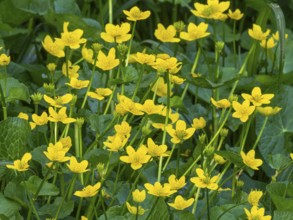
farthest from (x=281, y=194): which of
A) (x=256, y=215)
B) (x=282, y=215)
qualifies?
(x=256, y=215)

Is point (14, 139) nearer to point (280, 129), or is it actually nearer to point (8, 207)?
point (8, 207)

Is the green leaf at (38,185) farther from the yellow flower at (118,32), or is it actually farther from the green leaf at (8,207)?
the yellow flower at (118,32)

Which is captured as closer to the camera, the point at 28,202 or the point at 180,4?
the point at 28,202

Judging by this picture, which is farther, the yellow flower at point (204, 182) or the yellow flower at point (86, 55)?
the yellow flower at point (86, 55)

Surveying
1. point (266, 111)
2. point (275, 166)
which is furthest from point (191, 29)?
point (275, 166)

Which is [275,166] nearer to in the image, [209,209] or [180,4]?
[209,209]

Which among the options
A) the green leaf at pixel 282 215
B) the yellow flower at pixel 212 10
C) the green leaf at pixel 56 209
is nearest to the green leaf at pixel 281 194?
the green leaf at pixel 282 215
